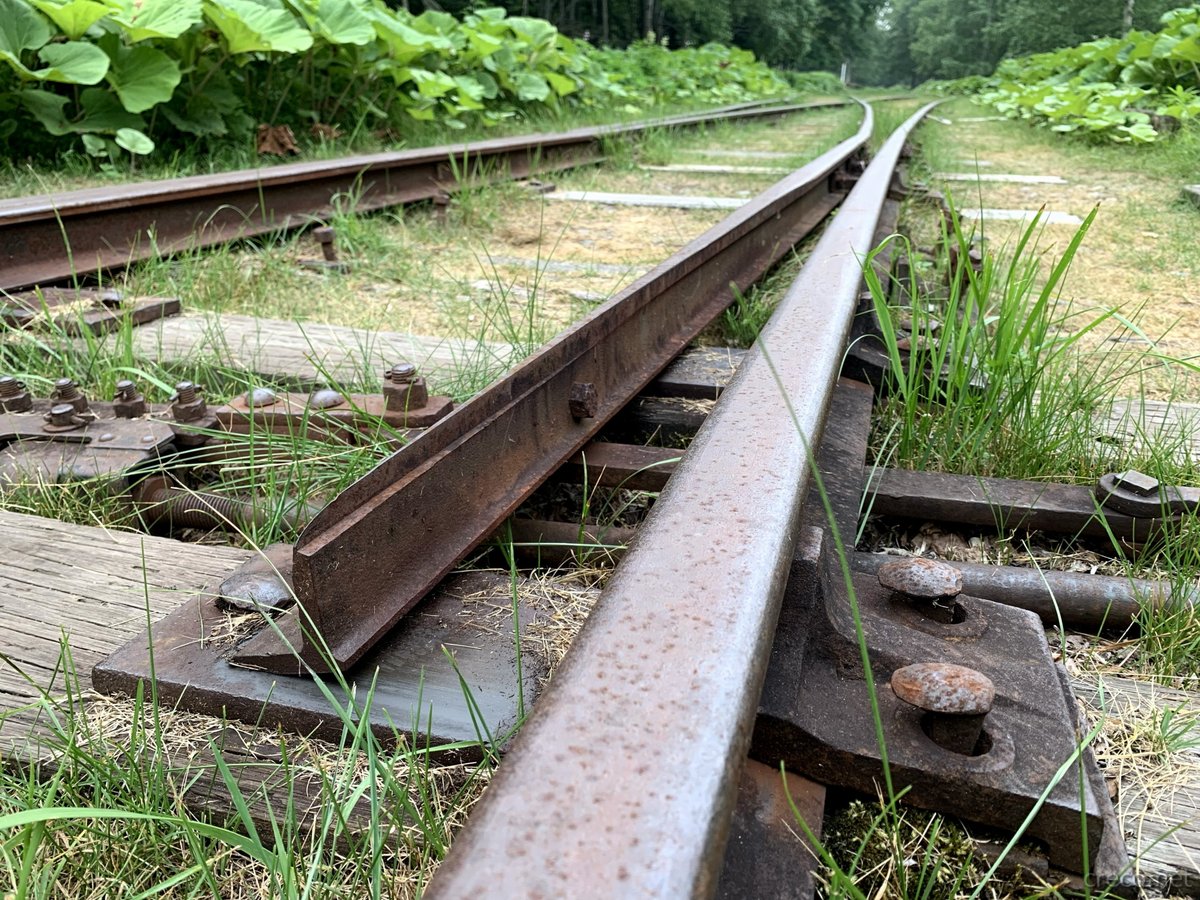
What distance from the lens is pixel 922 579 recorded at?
104 cm

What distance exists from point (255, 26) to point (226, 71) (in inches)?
30.1

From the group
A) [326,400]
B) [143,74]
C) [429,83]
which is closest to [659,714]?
[326,400]

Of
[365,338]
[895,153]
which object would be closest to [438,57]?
[895,153]

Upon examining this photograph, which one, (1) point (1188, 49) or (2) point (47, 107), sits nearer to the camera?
(2) point (47, 107)

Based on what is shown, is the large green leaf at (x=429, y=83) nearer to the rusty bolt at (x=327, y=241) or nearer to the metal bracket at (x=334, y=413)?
the rusty bolt at (x=327, y=241)

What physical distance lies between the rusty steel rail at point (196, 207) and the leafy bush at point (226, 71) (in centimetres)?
121

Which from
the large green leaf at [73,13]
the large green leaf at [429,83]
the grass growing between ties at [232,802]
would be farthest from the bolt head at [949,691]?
the large green leaf at [429,83]

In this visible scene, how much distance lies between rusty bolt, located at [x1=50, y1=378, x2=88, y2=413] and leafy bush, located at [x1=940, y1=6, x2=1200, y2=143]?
857cm

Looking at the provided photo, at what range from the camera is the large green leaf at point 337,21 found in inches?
227

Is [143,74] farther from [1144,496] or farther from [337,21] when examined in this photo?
[1144,496]

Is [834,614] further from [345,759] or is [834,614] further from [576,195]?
[576,195]

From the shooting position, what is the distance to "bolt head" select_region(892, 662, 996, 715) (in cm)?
82

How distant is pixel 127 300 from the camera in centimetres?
277

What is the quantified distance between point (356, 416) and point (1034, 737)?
4.10 feet
